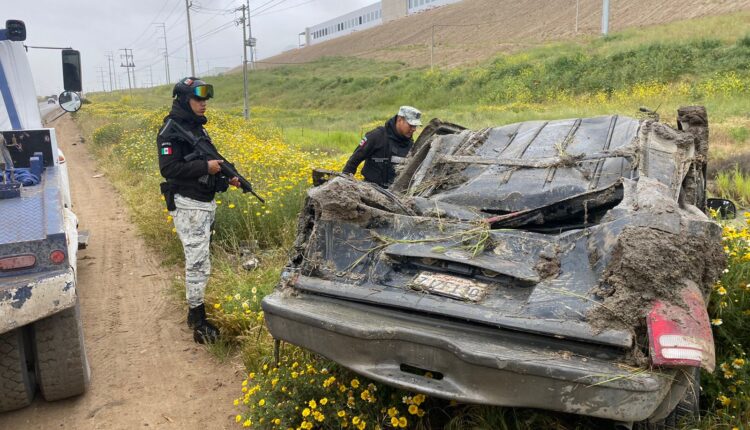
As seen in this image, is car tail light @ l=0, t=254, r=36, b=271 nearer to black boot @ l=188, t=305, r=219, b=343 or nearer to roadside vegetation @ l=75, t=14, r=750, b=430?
roadside vegetation @ l=75, t=14, r=750, b=430

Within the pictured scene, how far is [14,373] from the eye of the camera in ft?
9.86

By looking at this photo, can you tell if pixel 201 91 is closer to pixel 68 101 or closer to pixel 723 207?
pixel 68 101

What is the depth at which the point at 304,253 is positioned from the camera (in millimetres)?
2885

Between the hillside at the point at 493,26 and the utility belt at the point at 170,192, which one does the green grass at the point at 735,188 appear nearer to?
the utility belt at the point at 170,192

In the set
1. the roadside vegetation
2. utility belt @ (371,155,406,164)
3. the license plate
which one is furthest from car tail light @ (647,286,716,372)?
utility belt @ (371,155,406,164)

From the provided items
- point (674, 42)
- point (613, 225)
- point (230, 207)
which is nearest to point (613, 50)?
point (674, 42)

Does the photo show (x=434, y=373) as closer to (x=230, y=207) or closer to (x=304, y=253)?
(x=304, y=253)

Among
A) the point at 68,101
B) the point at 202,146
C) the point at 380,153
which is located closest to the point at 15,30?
the point at 68,101

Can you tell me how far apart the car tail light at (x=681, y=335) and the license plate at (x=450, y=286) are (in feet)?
2.23

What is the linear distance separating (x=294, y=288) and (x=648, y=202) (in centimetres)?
173

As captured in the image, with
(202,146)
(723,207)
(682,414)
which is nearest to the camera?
(682,414)

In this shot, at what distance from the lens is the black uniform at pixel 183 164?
12.4 ft

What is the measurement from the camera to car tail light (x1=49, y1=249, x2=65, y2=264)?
9.06 feet

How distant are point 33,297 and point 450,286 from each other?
203 centimetres
